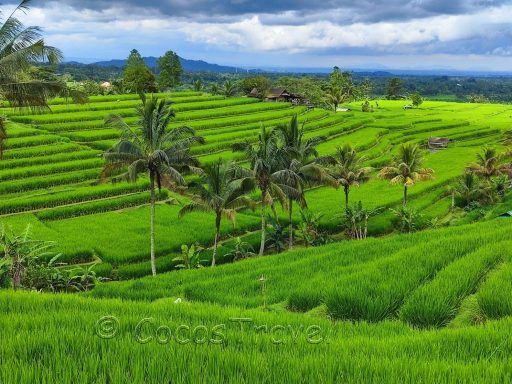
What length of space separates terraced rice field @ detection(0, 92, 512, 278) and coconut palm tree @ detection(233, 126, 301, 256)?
3.78 meters

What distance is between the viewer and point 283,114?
51.6 meters

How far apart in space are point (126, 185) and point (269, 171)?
35.7 feet

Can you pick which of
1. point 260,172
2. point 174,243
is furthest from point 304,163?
point 174,243

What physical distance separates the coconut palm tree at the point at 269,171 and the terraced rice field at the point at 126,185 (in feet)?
12.4

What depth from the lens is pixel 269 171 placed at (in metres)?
19.2

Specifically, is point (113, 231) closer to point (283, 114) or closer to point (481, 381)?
point (481, 381)

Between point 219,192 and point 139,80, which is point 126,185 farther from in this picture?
point 139,80

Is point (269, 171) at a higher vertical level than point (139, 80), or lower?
lower

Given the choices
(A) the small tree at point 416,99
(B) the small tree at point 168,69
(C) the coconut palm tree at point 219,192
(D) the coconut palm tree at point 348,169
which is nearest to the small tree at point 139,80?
(B) the small tree at point 168,69

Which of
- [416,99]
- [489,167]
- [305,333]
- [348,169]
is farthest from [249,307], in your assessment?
[416,99]

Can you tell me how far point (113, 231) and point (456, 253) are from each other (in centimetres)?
1488

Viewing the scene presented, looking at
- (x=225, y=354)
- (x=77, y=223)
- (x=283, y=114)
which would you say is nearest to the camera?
(x=225, y=354)

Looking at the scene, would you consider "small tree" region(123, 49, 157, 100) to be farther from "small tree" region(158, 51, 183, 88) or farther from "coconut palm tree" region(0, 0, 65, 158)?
"coconut palm tree" region(0, 0, 65, 158)

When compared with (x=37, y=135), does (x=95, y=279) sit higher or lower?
lower
